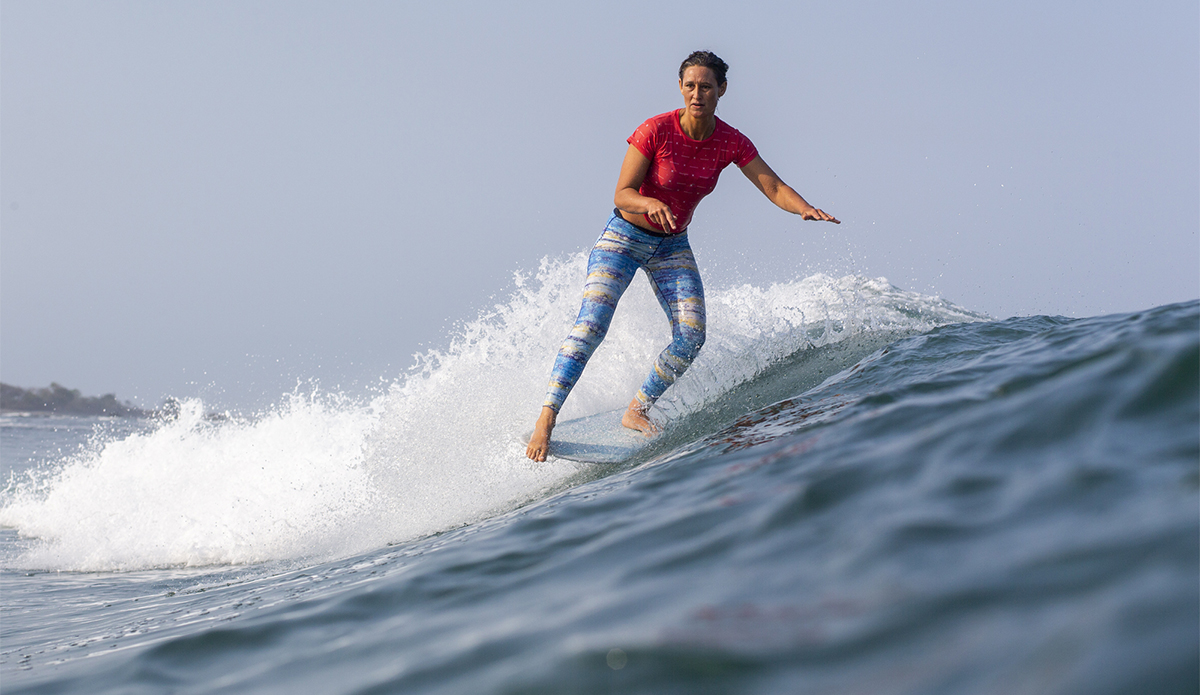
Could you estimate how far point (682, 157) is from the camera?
15.9ft

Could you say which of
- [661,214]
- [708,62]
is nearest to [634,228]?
[661,214]

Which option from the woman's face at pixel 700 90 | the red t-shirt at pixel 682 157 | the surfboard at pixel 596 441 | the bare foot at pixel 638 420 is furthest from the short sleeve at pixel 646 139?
the surfboard at pixel 596 441

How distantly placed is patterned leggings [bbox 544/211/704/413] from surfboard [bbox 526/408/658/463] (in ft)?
0.91

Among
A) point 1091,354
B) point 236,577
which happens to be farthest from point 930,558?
point 236,577

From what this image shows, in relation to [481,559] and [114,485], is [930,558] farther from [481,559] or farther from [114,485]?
[114,485]

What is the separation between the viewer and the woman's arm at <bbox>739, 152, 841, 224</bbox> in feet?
15.7

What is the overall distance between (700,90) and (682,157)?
0.41 meters

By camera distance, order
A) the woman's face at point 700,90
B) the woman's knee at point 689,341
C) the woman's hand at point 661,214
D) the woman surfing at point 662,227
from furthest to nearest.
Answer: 1. the woman's knee at point 689,341
2. the woman surfing at point 662,227
3. the woman's face at point 700,90
4. the woman's hand at point 661,214

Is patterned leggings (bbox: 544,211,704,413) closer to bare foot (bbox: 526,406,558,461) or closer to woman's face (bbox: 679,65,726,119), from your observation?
bare foot (bbox: 526,406,558,461)

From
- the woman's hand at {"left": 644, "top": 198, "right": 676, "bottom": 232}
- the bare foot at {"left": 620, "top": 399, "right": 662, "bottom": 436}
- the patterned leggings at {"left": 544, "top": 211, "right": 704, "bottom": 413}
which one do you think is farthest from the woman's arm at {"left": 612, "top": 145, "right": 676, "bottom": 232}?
the bare foot at {"left": 620, "top": 399, "right": 662, "bottom": 436}

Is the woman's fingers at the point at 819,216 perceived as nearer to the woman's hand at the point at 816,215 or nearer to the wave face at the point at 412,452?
the woman's hand at the point at 816,215

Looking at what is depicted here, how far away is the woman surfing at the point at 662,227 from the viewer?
4734 millimetres

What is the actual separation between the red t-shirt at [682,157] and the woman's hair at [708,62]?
31cm

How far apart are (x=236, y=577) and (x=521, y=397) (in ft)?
8.85
